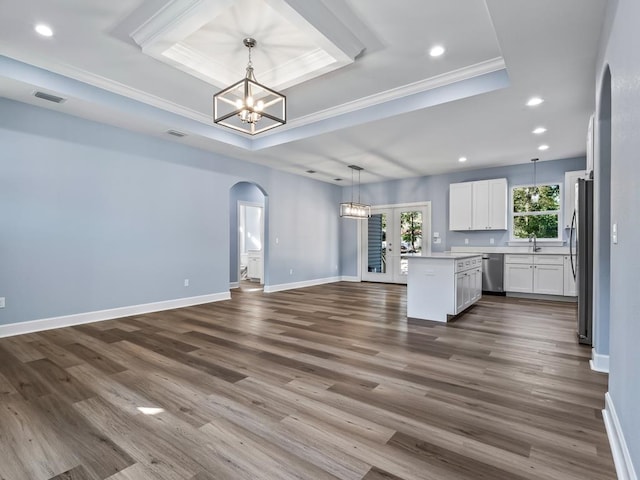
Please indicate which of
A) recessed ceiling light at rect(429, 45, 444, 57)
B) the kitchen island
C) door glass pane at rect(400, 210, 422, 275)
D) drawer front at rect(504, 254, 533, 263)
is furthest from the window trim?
recessed ceiling light at rect(429, 45, 444, 57)

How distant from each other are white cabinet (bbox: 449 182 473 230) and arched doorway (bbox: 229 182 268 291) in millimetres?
4226

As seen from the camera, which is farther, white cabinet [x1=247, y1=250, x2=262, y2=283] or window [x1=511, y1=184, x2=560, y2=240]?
white cabinet [x1=247, y1=250, x2=262, y2=283]

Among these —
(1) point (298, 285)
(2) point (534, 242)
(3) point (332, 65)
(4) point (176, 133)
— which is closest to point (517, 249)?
(2) point (534, 242)

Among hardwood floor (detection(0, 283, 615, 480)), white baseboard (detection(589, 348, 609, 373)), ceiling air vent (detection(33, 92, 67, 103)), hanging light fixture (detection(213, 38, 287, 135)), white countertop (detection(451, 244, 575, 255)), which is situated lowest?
hardwood floor (detection(0, 283, 615, 480))

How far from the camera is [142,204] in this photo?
5102 mm

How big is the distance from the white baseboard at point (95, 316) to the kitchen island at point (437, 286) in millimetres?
3601

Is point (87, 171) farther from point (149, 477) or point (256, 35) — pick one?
point (149, 477)

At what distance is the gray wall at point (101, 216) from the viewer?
396 centimetres

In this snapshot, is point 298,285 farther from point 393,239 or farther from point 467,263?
point 467,263

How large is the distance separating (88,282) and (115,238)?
689 mm

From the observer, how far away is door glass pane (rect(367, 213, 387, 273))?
9.04m

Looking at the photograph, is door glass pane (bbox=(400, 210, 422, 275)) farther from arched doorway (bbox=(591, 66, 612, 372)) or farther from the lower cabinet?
arched doorway (bbox=(591, 66, 612, 372))

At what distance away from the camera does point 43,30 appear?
3055 millimetres

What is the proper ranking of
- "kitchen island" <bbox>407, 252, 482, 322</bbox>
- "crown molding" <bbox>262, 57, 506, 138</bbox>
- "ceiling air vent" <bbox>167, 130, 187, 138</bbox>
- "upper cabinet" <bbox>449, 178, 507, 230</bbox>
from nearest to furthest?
"crown molding" <bbox>262, 57, 506, 138</bbox> < "kitchen island" <bbox>407, 252, 482, 322</bbox> < "ceiling air vent" <bbox>167, 130, 187, 138</bbox> < "upper cabinet" <bbox>449, 178, 507, 230</bbox>
